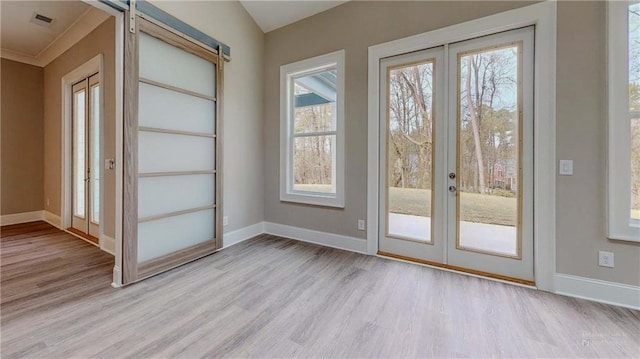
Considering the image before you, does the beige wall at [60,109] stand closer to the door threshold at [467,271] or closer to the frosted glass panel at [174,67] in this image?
the frosted glass panel at [174,67]

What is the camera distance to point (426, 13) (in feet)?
8.90

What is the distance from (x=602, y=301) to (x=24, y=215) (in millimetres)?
8087

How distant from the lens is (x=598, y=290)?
6.70 feet

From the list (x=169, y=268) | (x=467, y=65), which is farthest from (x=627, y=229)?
(x=169, y=268)

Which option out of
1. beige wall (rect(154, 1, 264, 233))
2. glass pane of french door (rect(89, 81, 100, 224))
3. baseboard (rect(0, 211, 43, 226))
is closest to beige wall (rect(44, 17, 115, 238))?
baseboard (rect(0, 211, 43, 226))

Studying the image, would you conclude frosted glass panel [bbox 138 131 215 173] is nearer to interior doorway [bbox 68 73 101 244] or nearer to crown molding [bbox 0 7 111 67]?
interior doorway [bbox 68 73 101 244]

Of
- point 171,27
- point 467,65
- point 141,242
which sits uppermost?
point 171,27

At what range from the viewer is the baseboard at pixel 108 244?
10.2ft

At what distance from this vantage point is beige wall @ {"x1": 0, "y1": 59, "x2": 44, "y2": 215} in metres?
4.44

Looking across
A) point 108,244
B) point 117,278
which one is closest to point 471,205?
point 117,278

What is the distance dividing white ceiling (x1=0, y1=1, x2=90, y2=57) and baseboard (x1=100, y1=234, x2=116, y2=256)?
3018 millimetres

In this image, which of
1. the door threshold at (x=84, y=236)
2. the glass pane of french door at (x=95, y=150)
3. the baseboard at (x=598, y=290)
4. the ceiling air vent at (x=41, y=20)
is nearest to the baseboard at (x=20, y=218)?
the door threshold at (x=84, y=236)

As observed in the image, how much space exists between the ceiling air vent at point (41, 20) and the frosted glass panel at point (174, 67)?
257 cm

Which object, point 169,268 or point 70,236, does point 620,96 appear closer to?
point 169,268
